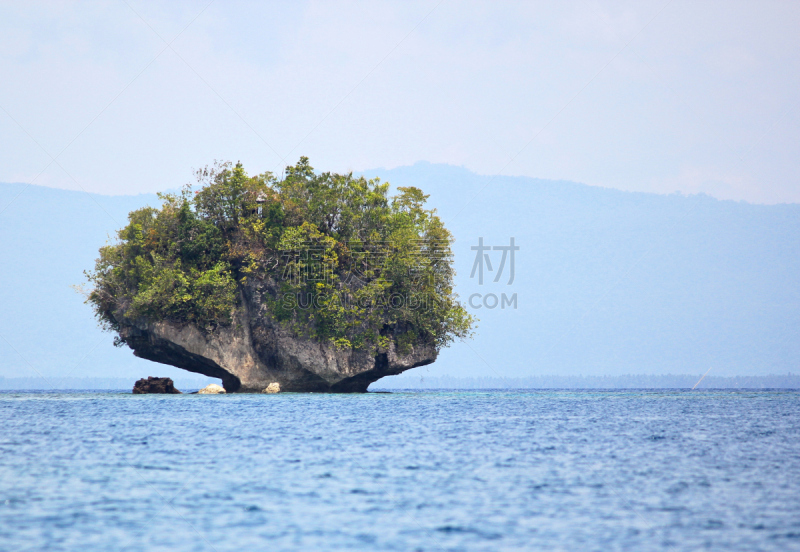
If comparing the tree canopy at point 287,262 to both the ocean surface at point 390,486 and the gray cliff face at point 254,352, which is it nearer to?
the gray cliff face at point 254,352

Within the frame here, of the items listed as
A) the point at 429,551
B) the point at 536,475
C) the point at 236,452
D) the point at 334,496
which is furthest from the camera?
the point at 236,452

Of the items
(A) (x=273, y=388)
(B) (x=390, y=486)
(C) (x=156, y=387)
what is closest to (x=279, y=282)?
(A) (x=273, y=388)

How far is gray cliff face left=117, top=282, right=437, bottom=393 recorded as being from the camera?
45.2 m

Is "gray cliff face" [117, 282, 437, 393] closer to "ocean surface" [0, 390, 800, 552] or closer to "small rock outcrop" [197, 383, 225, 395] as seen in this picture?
"small rock outcrop" [197, 383, 225, 395]

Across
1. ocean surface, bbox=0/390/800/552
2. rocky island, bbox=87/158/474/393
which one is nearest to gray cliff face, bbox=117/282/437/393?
rocky island, bbox=87/158/474/393

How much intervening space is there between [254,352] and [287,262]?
22.4 ft

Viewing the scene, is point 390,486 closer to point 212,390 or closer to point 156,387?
point 212,390

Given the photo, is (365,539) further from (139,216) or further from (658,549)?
(139,216)

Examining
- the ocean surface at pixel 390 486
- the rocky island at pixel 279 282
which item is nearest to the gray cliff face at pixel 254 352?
the rocky island at pixel 279 282

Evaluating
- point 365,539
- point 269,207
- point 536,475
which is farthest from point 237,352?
point 365,539

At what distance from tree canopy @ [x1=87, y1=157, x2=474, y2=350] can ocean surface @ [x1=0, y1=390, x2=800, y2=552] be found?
1835cm

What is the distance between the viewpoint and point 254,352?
46969 mm

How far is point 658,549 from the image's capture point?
10461mm

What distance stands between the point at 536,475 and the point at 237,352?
3322 cm
